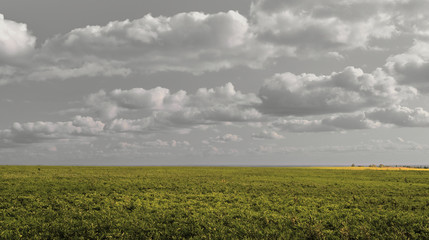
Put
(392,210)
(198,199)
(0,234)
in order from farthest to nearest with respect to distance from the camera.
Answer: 1. (198,199)
2. (392,210)
3. (0,234)

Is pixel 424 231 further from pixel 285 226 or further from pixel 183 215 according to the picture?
pixel 183 215

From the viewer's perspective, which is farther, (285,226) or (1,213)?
(1,213)

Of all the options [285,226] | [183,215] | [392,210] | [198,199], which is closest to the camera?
[285,226]

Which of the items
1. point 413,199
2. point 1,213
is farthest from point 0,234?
point 413,199

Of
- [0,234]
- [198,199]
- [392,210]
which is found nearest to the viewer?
[0,234]

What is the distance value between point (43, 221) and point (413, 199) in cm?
3523

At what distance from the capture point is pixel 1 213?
23.5 meters

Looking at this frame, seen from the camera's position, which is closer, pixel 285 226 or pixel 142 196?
pixel 285 226

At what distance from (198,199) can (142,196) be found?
248 inches

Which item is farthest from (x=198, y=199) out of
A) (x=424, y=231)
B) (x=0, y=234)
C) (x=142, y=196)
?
(x=424, y=231)

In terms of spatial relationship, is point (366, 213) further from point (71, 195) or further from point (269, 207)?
point (71, 195)

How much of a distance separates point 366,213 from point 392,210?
3188 mm

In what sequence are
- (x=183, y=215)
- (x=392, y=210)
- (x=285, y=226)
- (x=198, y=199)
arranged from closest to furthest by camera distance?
(x=285, y=226) < (x=183, y=215) < (x=392, y=210) < (x=198, y=199)

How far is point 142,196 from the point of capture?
31.8 metres
